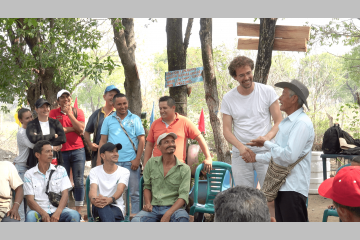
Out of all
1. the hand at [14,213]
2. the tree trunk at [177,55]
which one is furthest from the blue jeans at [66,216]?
the tree trunk at [177,55]

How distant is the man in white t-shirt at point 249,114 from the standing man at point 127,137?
1.54 metres

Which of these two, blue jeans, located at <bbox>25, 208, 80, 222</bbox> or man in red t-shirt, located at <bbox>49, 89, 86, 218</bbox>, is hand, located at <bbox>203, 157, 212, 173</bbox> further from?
man in red t-shirt, located at <bbox>49, 89, 86, 218</bbox>

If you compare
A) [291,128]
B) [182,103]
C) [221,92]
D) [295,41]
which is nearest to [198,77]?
[182,103]

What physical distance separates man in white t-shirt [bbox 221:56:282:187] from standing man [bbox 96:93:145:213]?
1.54 m

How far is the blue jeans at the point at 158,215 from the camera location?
395cm

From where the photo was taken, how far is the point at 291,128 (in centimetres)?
313

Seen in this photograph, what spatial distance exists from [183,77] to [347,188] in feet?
15.3

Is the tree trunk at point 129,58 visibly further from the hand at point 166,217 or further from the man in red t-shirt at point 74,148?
the hand at point 166,217

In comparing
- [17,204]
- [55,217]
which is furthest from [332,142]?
[17,204]

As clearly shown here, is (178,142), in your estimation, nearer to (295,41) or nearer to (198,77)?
(198,77)

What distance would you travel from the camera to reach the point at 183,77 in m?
6.40

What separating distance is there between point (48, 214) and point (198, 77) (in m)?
3.28

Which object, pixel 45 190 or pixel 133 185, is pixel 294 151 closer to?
pixel 133 185

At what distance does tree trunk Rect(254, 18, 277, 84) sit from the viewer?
536cm
